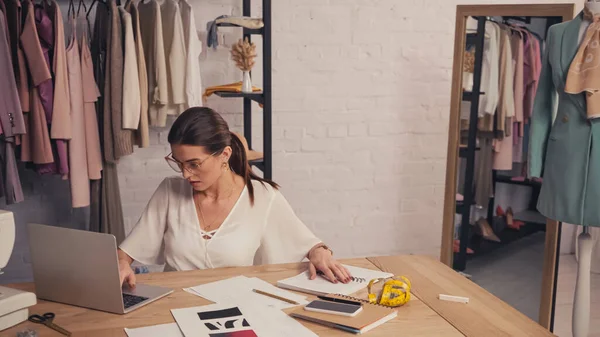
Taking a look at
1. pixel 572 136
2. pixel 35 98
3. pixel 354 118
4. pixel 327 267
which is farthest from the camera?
pixel 354 118

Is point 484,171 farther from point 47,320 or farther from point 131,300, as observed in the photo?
point 47,320

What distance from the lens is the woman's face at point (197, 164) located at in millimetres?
1980

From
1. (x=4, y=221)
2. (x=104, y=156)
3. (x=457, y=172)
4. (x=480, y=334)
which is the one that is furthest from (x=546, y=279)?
(x=4, y=221)

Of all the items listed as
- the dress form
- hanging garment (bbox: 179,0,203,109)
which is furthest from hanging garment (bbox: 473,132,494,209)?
hanging garment (bbox: 179,0,203,109)

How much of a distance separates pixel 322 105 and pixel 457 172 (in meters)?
0.89

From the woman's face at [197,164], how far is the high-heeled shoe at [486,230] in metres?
2.02

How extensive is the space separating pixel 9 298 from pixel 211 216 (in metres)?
0.74

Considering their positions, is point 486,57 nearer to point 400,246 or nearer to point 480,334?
point 400,246

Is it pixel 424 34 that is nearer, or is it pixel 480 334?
pixel 480 334

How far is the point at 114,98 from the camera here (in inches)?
120

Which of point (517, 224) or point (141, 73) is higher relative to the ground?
point (141, 73)

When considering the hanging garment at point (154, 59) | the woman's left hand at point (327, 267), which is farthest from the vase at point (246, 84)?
the woman's left hand at point (327, 267)

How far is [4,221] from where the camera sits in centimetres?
159

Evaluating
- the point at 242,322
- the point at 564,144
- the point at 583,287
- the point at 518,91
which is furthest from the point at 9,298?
the point at 518,91
